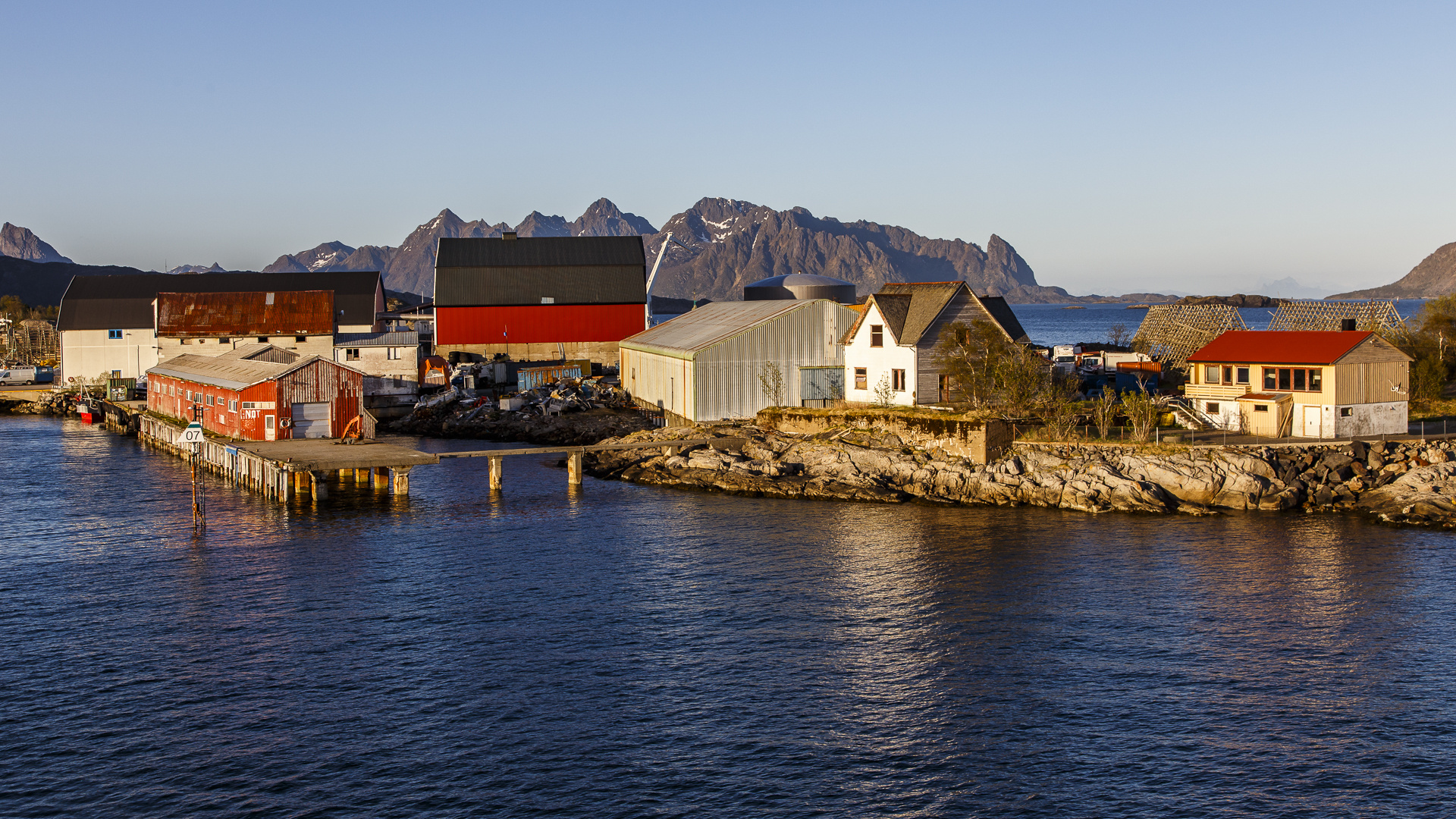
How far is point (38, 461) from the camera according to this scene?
2323 inches

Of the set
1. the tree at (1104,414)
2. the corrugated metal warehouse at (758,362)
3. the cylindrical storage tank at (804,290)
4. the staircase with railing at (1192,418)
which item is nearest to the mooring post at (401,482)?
the corrugated metal warehouse at (758,362)

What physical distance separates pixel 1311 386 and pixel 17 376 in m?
99.5

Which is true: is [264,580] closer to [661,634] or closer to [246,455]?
[661,634]

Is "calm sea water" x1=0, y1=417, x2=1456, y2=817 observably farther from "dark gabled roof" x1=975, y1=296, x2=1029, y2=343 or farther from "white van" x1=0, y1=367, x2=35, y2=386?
"white van" x1=0, y1=367, x2=35, y2=386

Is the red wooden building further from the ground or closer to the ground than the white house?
closer to the ground

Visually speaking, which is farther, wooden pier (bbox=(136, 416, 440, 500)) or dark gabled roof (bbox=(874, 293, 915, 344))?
dark gabled roof (bbox=(874, 293, 915, 344))

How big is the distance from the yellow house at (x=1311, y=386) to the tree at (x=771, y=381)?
19.6 meters

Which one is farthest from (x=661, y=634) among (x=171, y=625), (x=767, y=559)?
(x=171, y=625)

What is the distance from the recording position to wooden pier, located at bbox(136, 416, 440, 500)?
44.7 m

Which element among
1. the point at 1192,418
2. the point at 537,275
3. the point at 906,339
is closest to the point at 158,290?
the point at 537,275

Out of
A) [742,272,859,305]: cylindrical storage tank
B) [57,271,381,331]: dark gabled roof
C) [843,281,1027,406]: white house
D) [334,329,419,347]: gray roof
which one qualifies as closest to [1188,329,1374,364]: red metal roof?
[843,281,1027,406]: white house

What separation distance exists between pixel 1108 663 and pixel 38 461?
55.4 meters

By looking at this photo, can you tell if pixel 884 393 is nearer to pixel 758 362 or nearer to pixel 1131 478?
pixel 758 362

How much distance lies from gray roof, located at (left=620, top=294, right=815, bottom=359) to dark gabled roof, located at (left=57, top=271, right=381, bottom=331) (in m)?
28.8
